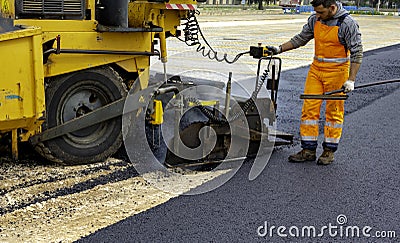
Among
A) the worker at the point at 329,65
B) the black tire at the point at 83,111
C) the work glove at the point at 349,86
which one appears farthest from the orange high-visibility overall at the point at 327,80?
the black tire at the point at 83,111

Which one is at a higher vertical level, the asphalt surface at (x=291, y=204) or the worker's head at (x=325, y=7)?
the worker's head at (x=325, y=7)

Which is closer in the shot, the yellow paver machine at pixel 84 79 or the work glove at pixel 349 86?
the yellow paver machine at pixel 84 79

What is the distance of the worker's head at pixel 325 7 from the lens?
4871 mm

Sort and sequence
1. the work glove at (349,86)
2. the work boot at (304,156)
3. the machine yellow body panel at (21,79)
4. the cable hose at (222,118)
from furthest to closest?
the work boot at (304,156), the cable hose at (222,118), the work glove at (349,86), the machine yellow body panel at (21,79)

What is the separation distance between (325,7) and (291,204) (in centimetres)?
188

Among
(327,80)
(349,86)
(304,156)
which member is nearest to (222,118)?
(304,156)

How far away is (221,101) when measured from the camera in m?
5.33

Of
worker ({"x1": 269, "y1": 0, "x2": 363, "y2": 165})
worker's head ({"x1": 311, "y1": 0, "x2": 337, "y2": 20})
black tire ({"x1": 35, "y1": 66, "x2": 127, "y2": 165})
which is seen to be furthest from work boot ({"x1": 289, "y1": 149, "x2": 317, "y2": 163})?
black tire ({"x1": 35, "y1": 66, "x2": 127, "y2": 165})

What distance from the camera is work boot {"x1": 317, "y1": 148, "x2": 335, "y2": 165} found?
5.18 metres

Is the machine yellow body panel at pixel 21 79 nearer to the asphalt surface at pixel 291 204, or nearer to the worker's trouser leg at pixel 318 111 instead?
the asphalt surface at pixel 291 204

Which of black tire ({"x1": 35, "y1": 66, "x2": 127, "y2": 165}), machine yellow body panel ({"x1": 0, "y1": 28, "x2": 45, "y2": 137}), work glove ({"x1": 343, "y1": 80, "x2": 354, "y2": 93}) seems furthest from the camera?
work glove ({"x1": 343, "y1": 80, "x2": 354, "y2": 93})

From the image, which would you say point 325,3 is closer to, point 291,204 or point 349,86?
point 349,86

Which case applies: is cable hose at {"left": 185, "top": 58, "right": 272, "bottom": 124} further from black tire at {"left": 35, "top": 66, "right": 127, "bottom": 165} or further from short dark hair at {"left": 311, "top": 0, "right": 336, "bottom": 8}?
short dark hair at {"left": 311, "top": 0, "right": 336, "bottom": 8}

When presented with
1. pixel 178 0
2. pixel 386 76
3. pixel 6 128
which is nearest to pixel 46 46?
pixel 6 128
